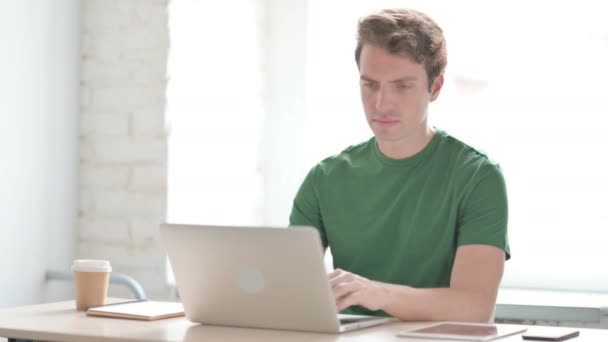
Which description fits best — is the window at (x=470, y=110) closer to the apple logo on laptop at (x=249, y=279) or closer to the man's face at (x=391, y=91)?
the man's face at (x=391, y=91)

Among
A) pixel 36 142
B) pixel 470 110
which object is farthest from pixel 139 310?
pixel 470 110

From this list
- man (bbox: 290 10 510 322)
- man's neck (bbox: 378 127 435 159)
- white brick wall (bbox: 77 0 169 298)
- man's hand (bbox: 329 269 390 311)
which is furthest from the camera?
white brick wall (bbox: 77 0 169 298)

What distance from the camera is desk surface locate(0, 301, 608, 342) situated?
1.74m

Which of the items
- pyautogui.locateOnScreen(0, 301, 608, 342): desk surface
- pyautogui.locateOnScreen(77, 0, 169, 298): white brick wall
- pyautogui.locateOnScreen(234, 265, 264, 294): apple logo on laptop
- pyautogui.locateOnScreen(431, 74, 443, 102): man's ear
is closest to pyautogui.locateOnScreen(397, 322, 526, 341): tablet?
pyautogui.locateOnScreen(0, 301, 608, 342): desk surface

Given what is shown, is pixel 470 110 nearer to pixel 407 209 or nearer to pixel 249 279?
pixel 407 209

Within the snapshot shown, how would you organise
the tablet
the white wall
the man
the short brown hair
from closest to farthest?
1. the tablet
2. the man
3. the short brown hair
4. the white wall

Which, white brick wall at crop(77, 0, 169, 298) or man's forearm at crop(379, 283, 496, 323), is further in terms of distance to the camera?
white brick wall at crop(77, 0, 169, 298)

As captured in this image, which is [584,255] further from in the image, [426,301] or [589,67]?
[426,301]

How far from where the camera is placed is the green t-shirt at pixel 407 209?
2221mm

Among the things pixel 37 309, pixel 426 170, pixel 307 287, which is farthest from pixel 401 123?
pixel 37 309

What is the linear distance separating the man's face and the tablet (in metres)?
0.55

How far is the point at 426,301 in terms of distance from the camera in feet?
6.51

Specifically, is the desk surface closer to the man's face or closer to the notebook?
the notebook

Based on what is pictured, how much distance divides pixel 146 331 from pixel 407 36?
0.90m
